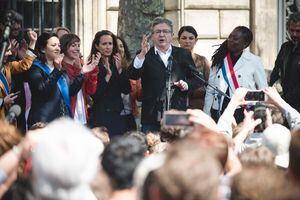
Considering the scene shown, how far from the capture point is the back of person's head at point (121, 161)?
14.3 ft

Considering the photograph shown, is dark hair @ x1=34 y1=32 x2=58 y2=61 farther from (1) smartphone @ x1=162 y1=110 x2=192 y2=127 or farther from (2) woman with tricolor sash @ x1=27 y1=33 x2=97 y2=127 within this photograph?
(1) smartphone @ x1=162 y1=110 x2=192 y2=127

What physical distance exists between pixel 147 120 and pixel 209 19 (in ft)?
16.6

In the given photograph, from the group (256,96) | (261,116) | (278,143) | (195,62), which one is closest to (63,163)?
(278,143)

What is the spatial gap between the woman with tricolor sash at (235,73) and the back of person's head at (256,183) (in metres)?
5.96

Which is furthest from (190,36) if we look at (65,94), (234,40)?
(65,94)

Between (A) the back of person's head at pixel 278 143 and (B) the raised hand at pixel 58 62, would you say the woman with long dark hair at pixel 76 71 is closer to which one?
(B) the raised hand at pixel 58 62

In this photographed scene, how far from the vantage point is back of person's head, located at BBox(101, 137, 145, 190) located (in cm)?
436

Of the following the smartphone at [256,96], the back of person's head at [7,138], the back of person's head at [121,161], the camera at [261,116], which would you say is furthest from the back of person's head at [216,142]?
the smartphone at [256,96]

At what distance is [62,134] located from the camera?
13.1 ft

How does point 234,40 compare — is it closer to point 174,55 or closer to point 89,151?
point 174,55

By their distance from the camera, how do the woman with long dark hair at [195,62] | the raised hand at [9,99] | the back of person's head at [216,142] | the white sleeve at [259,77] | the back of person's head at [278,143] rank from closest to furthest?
the back of person's head at [216,142] → the back of person's head at [278,143] → the raised hand at [9,99] → the white sleeve at [259,77] → the woman with long dark hair at [195,62]

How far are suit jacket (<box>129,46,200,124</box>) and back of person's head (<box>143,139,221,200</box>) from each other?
607cm

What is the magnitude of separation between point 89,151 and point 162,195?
57 cm

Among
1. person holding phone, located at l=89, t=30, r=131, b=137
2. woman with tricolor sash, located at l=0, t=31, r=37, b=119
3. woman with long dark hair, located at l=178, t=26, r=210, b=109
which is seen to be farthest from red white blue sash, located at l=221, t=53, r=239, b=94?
woman with tricolor sash, located at l=0, t=31, r=37, b=119
